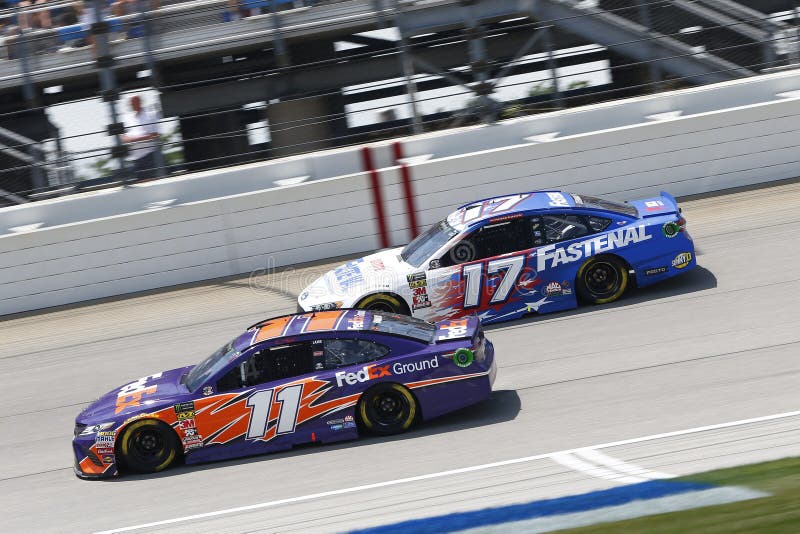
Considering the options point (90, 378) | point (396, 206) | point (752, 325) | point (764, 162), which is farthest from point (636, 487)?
point (764, 162)

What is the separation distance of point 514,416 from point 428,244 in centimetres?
313

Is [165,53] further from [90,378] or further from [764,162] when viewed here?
[764,162]

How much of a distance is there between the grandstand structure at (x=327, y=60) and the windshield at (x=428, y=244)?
5.28 metres

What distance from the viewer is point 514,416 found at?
9.07 meters

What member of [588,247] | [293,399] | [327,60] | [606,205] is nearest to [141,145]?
[327,60]

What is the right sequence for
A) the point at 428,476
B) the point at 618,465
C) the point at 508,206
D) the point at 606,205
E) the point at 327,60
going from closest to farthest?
the point at 618,465
the point at 428,476
the point at 508,206
the point at 606,205
the point at 327,60

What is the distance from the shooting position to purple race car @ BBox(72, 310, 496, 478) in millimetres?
8812

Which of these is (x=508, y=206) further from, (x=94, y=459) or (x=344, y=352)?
(x=94, y=459)

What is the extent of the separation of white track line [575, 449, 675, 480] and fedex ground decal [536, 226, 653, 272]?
353 cm

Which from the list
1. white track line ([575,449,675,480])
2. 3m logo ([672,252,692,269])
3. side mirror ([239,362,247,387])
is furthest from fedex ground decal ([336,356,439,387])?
3m logo ([672,252,692,269])

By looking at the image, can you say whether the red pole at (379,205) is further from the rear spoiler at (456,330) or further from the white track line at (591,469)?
the white track line at (591,469)

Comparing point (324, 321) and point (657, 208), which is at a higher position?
point (324, 321)

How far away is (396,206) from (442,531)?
942cm

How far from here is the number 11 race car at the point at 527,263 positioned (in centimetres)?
1122
